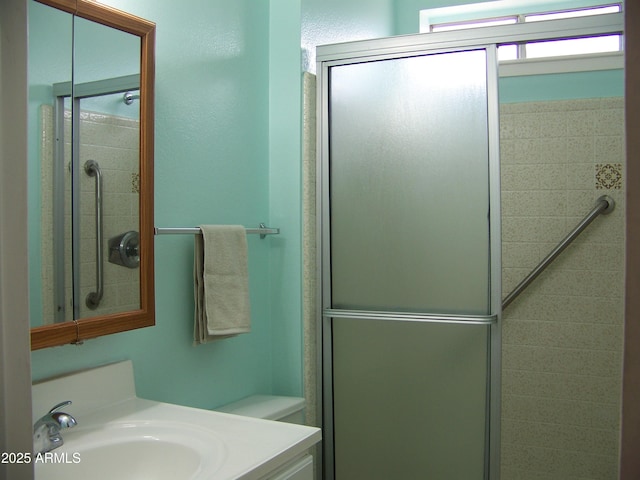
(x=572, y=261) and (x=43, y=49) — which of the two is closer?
(x=43, y=49)

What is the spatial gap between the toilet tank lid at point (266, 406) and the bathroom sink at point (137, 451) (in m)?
0.53

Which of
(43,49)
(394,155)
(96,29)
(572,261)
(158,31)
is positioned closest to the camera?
(43,49)

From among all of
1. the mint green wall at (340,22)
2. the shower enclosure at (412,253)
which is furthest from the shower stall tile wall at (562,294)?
the shower enclosure at (412,253)

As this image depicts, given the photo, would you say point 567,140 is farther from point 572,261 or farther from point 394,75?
point 394,75

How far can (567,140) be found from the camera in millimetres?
2670

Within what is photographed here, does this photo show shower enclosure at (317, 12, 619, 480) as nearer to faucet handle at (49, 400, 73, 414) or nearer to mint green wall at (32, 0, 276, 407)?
mint green wall at (32, 0, 276, 407)

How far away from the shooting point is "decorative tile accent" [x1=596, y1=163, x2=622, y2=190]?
8.50 ft

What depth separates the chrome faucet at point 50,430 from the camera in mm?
1106

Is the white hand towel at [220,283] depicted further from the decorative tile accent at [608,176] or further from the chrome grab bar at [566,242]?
the decorative tile accent at [608,176]

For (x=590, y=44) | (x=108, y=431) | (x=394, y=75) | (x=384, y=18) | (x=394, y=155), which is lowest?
(x=108, y=431)

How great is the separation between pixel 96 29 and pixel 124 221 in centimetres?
45

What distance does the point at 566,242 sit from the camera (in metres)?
2.63

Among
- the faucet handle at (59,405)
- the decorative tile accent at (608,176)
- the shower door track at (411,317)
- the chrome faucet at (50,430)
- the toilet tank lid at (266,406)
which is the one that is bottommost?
the toilet tank lid at (266,406)

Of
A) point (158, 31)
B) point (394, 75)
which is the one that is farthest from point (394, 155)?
point (158, 31)
